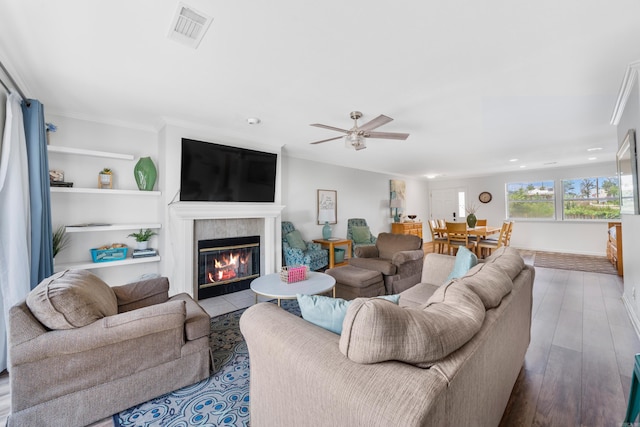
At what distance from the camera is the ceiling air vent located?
1.47 metres

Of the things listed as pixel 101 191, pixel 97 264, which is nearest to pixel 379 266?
pixel 97 264

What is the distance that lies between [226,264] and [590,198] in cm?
835

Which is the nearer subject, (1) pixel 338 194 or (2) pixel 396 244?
(2) pixel 396 244

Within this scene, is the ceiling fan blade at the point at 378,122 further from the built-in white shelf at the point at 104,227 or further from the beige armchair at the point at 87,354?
the built-in white shelf at the point at 104,227

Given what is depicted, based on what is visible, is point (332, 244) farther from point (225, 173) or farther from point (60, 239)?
point (60, 239)

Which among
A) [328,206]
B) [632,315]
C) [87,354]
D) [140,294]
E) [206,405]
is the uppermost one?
[328,206]

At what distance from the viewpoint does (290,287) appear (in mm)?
2656

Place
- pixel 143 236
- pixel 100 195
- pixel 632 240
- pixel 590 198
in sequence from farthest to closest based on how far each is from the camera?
pixel 590 198 → pixel 143 236 → pixel 100 195 → pixel 632 240

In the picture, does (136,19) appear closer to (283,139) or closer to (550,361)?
(283,139)

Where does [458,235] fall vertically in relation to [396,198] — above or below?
below

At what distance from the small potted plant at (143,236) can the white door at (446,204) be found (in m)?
8.21

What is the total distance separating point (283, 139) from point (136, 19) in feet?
8.17

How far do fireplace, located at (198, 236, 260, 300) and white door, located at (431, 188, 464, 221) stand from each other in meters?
6.80

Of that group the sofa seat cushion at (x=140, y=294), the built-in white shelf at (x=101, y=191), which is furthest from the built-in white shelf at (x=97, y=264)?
the sofa seat cushion at (x=140, y=294)
